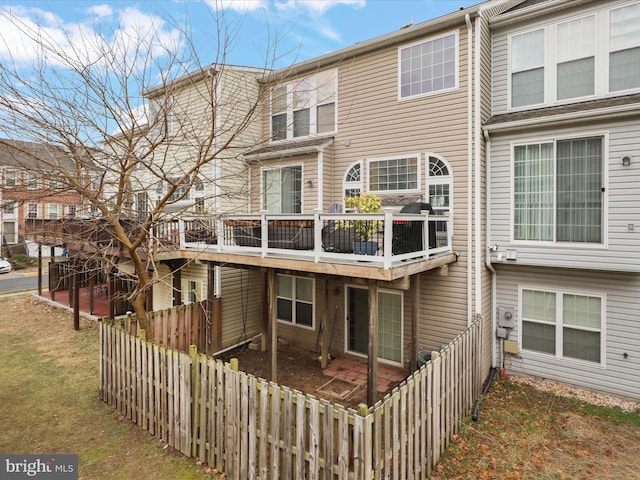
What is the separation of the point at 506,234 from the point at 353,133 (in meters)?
4.76

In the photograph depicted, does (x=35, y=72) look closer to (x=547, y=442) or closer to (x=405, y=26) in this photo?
(x=405, y=26)

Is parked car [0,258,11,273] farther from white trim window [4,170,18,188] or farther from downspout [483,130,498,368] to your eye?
downspout [483,130,498,368]

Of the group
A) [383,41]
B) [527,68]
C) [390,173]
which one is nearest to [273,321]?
[390,173]

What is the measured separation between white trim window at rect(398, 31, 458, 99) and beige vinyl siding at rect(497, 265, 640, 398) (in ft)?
15.8

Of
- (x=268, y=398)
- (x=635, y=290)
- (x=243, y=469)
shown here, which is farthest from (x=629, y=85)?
(x=243, y=469)

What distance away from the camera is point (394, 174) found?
9.27m

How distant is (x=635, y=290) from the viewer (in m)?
7.07

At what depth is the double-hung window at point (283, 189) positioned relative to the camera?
10.8 meters

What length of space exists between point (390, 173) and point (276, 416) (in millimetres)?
6786

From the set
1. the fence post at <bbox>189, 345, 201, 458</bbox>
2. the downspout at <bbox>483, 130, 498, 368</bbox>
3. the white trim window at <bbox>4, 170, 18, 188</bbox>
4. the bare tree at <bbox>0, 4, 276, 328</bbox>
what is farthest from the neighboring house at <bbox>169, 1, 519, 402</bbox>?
the white trim window at <bbox>4, 170, 18, 188</bbox>

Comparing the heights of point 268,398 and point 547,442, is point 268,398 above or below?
above

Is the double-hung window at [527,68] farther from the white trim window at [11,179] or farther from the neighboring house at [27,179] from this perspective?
the white trim window at [11,179]

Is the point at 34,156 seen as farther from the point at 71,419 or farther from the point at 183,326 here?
the point at 183,326

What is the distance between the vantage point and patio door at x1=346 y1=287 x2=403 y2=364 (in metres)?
9.25
